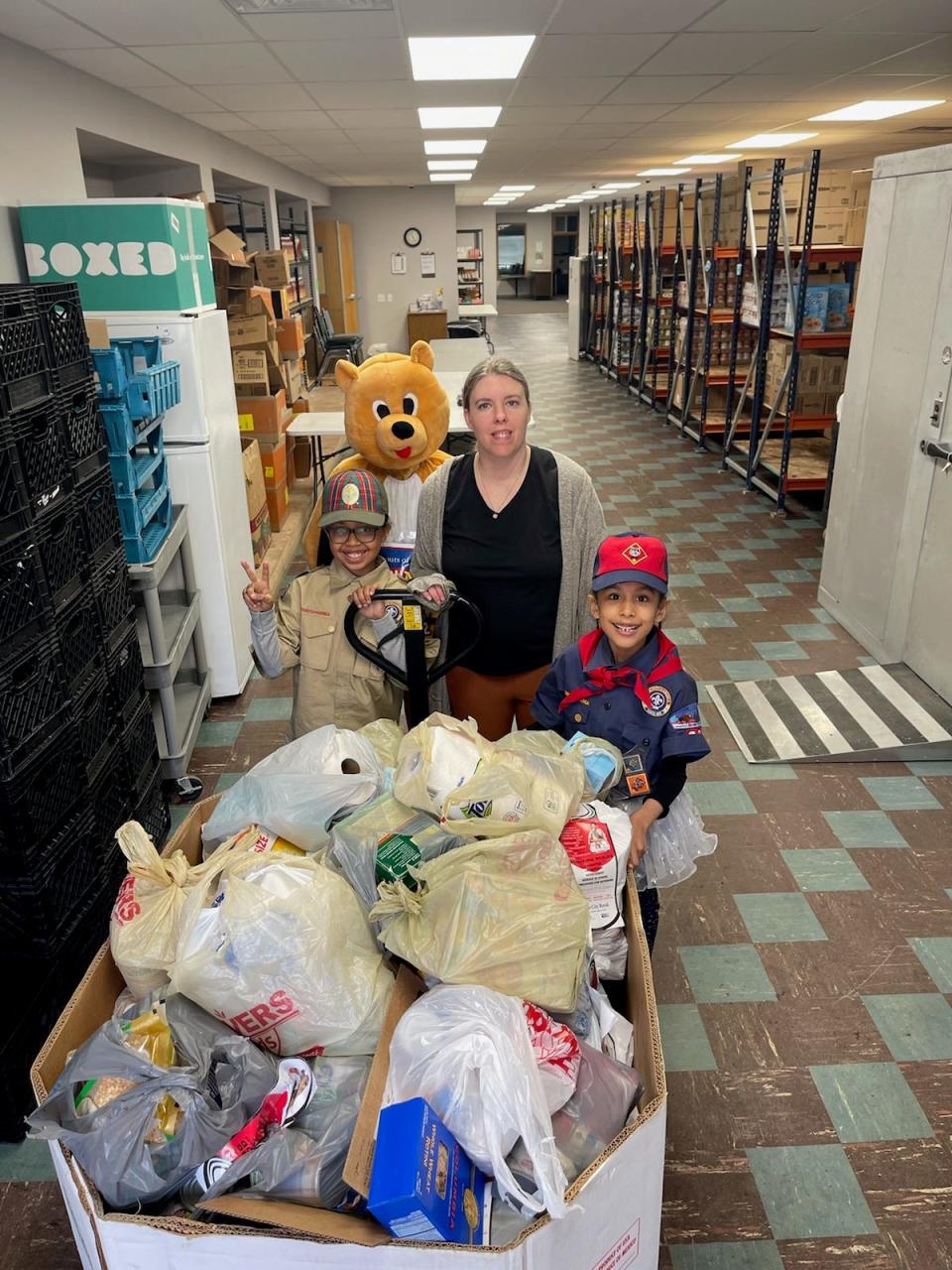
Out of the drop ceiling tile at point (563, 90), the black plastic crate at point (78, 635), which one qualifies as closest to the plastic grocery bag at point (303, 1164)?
the black plastic crate at point (78, 635)

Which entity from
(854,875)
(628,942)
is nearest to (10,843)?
(628,942)

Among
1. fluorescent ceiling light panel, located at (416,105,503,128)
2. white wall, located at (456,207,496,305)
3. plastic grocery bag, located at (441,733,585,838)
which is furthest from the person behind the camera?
white wall, located at (456,207,496,305)

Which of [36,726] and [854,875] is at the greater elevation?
[36,726]

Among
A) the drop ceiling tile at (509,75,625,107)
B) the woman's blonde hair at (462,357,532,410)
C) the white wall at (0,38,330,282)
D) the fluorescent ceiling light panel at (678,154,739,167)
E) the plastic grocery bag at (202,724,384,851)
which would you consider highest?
the fluorescent ceiling light panel at (678,154,739,167)

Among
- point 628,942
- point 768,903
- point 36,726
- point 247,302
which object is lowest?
point 768,903

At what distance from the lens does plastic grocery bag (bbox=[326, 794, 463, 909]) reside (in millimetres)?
1501

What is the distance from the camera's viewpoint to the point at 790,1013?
2.32m

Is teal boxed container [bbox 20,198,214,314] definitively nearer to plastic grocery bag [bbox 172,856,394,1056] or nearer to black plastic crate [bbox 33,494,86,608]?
black plastic crate [bbox 33,494,86,608]

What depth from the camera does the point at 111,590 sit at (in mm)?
2496

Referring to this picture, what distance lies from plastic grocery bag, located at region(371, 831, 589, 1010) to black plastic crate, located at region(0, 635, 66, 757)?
0.94 metres

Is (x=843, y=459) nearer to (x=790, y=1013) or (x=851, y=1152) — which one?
(x=790, y=1013)

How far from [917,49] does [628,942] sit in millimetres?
5151

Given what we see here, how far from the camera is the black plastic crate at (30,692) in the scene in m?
1.86

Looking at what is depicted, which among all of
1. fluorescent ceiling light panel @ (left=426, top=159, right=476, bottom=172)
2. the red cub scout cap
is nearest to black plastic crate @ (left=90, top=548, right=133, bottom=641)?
the red cub scout cap
